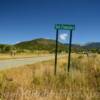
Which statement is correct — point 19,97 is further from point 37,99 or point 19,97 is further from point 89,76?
point 89,76

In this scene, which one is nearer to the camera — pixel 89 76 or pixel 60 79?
pixel 60 79

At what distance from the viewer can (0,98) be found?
24.1 feet

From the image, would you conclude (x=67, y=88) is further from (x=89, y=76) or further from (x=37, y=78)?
(x=89, y=76)

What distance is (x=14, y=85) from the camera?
30.6 ft

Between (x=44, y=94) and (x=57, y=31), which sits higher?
(x=57, y=31)

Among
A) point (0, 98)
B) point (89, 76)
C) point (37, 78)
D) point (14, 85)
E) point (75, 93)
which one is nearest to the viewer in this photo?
point (0, 98)

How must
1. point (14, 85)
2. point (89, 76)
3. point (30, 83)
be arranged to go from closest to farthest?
point (14, 85), point (30, 83), point (89, 76)

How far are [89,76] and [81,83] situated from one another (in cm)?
153

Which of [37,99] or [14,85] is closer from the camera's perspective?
[37,99]

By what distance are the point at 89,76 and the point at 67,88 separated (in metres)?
2.58

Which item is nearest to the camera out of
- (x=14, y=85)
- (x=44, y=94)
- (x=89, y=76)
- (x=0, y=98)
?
(x=0, y=98)

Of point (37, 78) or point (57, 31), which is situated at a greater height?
point (57, 31)

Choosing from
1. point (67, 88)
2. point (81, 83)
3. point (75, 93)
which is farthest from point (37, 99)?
point (81, 83)

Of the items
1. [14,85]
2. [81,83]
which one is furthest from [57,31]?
[14,85]
